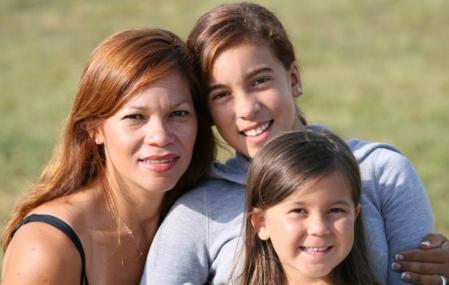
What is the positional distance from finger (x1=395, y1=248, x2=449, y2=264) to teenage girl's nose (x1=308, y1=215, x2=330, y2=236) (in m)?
0.54

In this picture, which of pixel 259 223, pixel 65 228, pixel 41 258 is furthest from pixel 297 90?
pixel 41 258

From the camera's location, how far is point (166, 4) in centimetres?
1867

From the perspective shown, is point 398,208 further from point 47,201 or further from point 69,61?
point 69,61

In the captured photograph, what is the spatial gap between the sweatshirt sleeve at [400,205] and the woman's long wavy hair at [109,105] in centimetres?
70

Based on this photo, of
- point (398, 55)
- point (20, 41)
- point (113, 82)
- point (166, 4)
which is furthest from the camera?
point (166, 4)

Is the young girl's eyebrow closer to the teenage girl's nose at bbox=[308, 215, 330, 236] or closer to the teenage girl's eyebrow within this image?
the teenage girl's eyebrow

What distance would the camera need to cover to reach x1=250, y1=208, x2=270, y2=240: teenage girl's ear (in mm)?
3697

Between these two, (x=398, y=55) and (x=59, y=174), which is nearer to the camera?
(x=59, y=174)

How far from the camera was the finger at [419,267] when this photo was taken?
3.90 meters

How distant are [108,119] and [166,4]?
48.6ft

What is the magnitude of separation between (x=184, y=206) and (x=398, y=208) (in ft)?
2.66

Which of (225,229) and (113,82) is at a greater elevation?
(113,82)

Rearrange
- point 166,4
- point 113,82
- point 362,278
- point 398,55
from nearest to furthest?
point 362,278
point 113,82
point 398,55
point 166,4

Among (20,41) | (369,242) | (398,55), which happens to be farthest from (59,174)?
(20,41)
